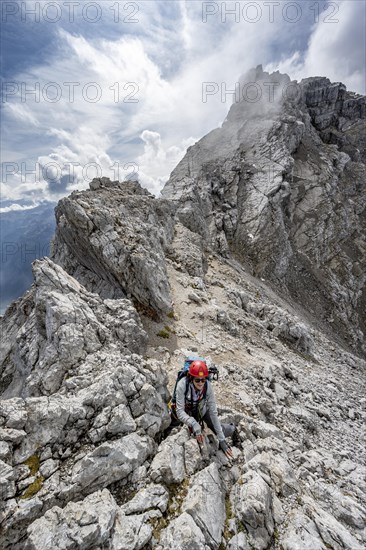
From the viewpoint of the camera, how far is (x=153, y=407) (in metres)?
9.95

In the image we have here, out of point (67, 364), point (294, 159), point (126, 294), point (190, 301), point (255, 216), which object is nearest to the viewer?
point (67, 364)

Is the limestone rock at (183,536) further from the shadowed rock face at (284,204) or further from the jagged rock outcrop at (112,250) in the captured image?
the shadowed rock face at (284,204)

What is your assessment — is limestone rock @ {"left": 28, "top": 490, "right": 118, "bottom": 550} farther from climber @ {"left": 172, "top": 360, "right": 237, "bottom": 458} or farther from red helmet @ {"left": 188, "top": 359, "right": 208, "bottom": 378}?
red helmet @ {"left": 188, "top": 359, "right": 208, "bottom": 378}

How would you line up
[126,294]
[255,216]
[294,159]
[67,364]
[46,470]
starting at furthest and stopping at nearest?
[294,159]
[255,216]
[126,294]
[67,364]
[46,470]

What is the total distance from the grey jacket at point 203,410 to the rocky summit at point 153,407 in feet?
1.85

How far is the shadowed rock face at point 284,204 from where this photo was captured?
55.5m

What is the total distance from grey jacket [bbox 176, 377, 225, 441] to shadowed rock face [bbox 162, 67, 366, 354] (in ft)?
124

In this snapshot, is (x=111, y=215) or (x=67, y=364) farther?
(x=111, y=215)

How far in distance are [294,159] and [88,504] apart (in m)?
75.9

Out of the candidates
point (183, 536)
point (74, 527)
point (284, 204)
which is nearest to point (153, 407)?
point (183, 536)

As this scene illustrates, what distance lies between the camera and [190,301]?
24844mm

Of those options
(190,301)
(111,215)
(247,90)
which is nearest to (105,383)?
(190,301)

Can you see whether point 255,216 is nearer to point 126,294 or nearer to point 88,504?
point 126,294

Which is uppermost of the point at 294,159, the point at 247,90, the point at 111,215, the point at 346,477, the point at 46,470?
the point at 247,90
